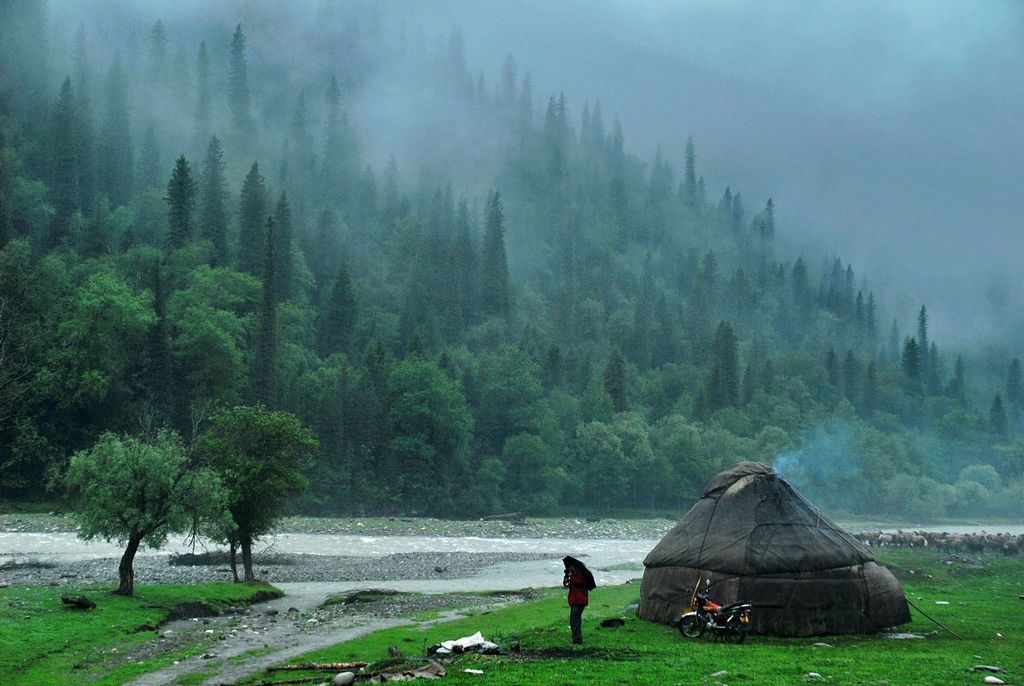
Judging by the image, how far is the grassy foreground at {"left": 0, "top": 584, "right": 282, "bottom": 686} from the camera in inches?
915

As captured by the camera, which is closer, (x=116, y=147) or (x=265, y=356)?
(x=265, y=356)

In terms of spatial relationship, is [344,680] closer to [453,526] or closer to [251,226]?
[453,526]

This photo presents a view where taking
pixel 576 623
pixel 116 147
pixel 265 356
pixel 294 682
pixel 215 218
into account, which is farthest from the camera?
pixel 116 147

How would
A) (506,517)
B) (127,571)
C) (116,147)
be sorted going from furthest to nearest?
(116,147) < (506,517) < (127,571)

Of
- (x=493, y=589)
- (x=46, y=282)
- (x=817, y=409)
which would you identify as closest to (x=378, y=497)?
(x=46, y=282)

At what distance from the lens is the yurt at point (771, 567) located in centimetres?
2631

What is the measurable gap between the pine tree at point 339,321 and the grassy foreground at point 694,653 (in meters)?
128

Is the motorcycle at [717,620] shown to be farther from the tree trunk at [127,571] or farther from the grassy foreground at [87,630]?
the tree trunk at [127,571]

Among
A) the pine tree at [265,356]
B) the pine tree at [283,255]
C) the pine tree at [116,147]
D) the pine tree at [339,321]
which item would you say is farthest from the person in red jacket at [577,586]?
the pine tree at [116,147]

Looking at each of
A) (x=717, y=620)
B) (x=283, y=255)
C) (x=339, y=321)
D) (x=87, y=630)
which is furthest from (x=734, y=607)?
(x=339, y=321)

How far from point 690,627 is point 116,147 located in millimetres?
181709

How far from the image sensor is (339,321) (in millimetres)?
161750

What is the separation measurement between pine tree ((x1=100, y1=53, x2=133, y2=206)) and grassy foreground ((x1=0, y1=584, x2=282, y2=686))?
150 m

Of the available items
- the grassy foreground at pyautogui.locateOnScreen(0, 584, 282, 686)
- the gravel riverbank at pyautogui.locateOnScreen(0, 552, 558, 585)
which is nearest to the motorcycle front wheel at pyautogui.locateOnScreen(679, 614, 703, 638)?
the grassy foreground at pyautogui.locateOnScreen(0, 584, 282, 686)
